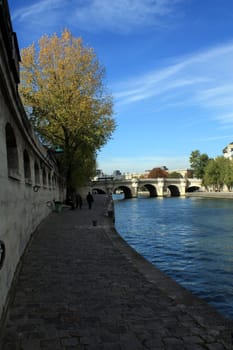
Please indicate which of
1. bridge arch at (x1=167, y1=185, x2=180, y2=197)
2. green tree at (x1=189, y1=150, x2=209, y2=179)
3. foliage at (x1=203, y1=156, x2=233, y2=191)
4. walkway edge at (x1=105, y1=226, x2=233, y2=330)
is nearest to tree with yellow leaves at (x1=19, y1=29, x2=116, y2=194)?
walkway edge at (x1=105, y1=226, x2=233, y2=330)

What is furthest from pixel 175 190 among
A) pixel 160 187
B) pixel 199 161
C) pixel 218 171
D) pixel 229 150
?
pixel 218 171

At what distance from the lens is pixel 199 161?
92.3 m

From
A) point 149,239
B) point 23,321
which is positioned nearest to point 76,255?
point 23,321

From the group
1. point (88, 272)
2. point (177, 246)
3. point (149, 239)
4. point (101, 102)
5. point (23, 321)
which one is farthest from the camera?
point (101, 102)

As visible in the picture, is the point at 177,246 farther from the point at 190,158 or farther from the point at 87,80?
the point at 190,158

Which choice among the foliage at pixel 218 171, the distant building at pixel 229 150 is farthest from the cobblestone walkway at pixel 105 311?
the distant building at pixel 229 150

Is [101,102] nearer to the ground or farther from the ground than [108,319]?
farther from the ground

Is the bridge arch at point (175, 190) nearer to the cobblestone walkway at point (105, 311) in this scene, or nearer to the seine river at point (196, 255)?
the seine river at point (196, 255)

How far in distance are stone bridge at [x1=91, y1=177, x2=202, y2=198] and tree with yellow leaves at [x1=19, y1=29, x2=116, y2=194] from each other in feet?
191

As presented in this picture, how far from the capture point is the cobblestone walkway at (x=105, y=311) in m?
3.94

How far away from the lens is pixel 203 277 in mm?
10141

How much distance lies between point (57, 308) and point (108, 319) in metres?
0.91

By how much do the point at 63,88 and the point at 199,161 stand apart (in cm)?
7265

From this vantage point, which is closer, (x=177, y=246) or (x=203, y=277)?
(x=203, y=277)
